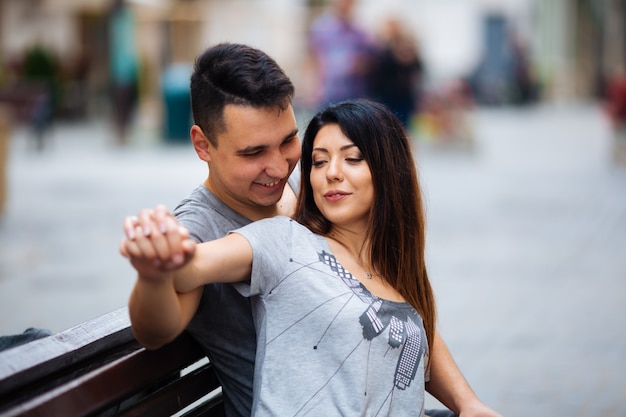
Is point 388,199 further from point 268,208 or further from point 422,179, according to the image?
point 422,179

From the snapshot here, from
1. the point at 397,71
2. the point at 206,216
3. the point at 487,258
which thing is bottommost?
the point at 487,258

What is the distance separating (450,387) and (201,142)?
91 centimetres

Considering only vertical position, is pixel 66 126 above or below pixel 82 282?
below

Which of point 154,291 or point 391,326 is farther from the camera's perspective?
point 391,326

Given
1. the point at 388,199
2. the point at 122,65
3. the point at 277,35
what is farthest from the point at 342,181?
the point at 277,35

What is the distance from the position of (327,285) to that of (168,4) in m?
24.6

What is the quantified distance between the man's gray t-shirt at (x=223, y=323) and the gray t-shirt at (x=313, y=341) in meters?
0.08

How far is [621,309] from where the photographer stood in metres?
6.54

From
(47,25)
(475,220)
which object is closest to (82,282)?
(475,220)

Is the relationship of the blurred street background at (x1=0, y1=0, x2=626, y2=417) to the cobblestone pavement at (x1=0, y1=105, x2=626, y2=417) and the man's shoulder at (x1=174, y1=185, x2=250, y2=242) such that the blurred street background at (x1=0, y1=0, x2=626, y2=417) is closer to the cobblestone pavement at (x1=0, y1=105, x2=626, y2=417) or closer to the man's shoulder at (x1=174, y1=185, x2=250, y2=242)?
the cobblestone pavement at (x1=0, y1=105, x2=626, y2=417)

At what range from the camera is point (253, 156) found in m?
2.46

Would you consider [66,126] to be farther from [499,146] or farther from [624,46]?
[624,46]

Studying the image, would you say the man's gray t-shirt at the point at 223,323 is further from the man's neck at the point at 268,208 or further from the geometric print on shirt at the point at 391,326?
the geometric print on shirt at the point at 391,326

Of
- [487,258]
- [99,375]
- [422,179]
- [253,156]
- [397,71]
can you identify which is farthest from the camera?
[397,71]
